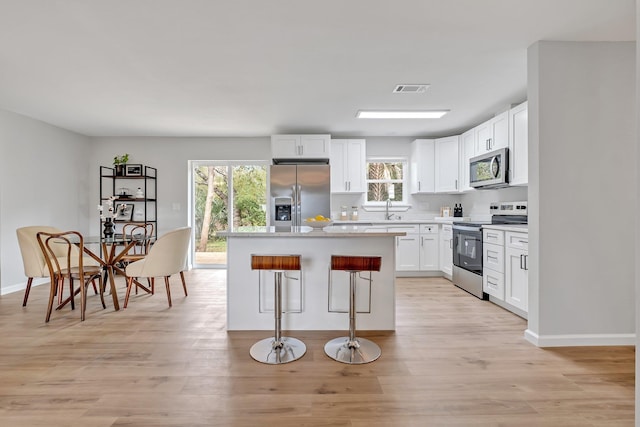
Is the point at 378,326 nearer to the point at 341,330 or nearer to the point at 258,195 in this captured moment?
the point at 341,330

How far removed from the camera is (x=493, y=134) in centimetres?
427

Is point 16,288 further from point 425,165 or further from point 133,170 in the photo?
point 425,165

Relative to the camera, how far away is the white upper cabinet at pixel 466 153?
4.89 meters

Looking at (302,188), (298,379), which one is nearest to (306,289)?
(298,379)

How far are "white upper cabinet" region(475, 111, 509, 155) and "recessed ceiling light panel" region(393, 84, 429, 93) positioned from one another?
45.0 inches

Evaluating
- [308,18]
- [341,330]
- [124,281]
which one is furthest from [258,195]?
[308,18]

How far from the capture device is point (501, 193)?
4805 mm

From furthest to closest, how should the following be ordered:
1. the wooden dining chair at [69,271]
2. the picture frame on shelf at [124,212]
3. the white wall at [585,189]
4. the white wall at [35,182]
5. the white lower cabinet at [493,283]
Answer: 1. the picture frame on shelf at [124,212]
2. the white wall at [35,182]
3. the white lower cabinet at [493,283]
4. the wooden dining chair at [69,271]
5. the white wall at [585,189]

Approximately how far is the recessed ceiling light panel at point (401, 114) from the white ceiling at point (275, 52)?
179 millimetres

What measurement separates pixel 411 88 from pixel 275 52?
1.58 metres

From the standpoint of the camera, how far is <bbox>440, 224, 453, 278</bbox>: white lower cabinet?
495 centimetres

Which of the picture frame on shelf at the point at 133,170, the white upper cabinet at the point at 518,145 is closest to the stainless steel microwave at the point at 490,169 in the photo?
the white upper cabinet at the point at 518,145

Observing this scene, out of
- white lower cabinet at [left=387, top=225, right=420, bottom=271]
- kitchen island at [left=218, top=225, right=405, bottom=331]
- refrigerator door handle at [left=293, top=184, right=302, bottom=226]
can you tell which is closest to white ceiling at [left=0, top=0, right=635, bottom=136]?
refrigerator door handle at [left=293, top=184, right=302, bottom=226]

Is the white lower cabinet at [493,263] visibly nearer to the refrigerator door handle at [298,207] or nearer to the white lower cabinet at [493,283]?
the white lower cabinet at [493,283]
